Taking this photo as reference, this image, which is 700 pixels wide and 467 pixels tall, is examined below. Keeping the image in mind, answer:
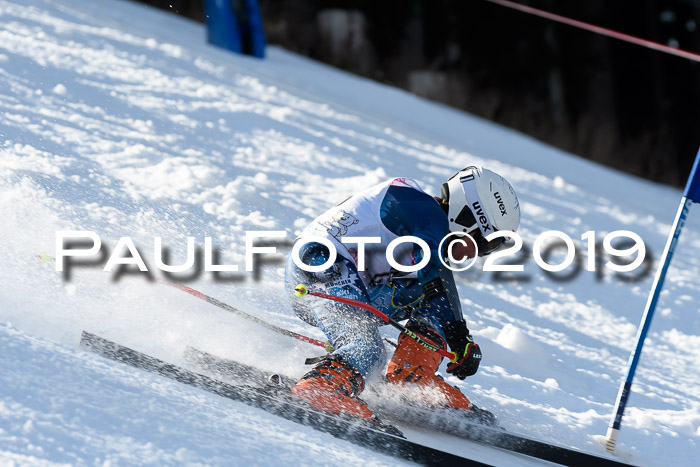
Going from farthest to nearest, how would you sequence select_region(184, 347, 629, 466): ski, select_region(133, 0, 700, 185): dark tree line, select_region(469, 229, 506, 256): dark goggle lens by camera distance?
1. select_region(133, 0, 700, 185): dark tree line
2. select_region(469, 229, 506, 256): dark goggle lens
3. select_region(184, 347, 629, 466): ski

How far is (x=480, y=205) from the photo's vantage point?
11.5ft

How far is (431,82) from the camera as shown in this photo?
48.5 ft

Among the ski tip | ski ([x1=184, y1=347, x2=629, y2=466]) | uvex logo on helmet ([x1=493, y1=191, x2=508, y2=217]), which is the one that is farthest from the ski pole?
uvex logo on helmet ([x1=493, y1=191, x2=508, y2=217])

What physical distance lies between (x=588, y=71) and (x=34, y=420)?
16.4 m

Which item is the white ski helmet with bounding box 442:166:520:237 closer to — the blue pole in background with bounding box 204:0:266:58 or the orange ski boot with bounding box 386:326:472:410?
the orange ski boot with bounding box 386:326:472:410

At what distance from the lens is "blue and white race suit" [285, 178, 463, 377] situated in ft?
10.8

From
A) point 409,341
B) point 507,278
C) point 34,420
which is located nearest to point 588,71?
point 507,278

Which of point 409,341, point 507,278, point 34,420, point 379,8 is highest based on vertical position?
point 379,8

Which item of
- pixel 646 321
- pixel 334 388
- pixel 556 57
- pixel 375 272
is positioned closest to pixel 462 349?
pixel 375 272

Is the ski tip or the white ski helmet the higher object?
the white ski helmet

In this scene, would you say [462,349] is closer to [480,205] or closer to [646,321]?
[480,205]

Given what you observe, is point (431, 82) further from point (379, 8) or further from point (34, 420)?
point (34, 420)

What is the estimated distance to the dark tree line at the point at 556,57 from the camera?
1586 centimetres

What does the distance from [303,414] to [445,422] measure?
0.75m
